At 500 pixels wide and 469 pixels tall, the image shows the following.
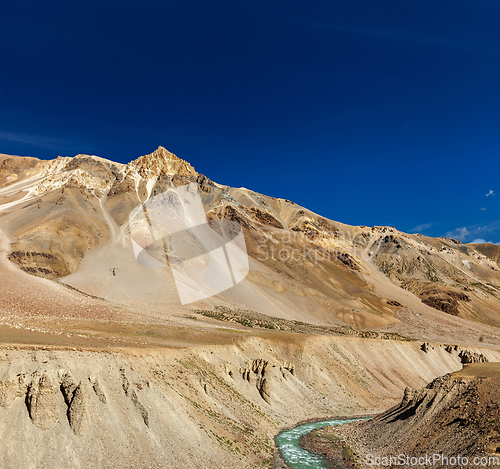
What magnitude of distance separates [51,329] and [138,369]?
542 inches

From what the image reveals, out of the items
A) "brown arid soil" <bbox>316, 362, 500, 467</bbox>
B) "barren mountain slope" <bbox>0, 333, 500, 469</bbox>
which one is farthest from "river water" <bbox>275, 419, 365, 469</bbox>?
"brown arid soil" <bbox>316, 362, 500, 467</bbox>

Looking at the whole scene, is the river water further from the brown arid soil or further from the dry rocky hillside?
the brown arid soil

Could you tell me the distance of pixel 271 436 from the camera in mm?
32906

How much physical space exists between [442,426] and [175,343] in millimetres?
26483

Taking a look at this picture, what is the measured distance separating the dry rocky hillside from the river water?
1.33 m

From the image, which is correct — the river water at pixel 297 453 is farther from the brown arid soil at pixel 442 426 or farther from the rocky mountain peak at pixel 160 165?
the rocky mountain peak at pixel 160 165

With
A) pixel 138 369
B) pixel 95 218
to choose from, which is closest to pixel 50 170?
pixel 95 218

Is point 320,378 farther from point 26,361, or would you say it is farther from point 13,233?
point 13,233

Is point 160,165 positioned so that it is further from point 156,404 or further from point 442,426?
point 442,426

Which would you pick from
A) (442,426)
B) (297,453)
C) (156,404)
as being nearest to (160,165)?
(156,404)

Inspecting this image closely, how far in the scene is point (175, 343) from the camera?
39375 mm

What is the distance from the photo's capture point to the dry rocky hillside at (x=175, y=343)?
2114cm

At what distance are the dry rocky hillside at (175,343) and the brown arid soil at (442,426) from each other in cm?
872

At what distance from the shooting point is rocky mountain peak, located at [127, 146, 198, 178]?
175m
